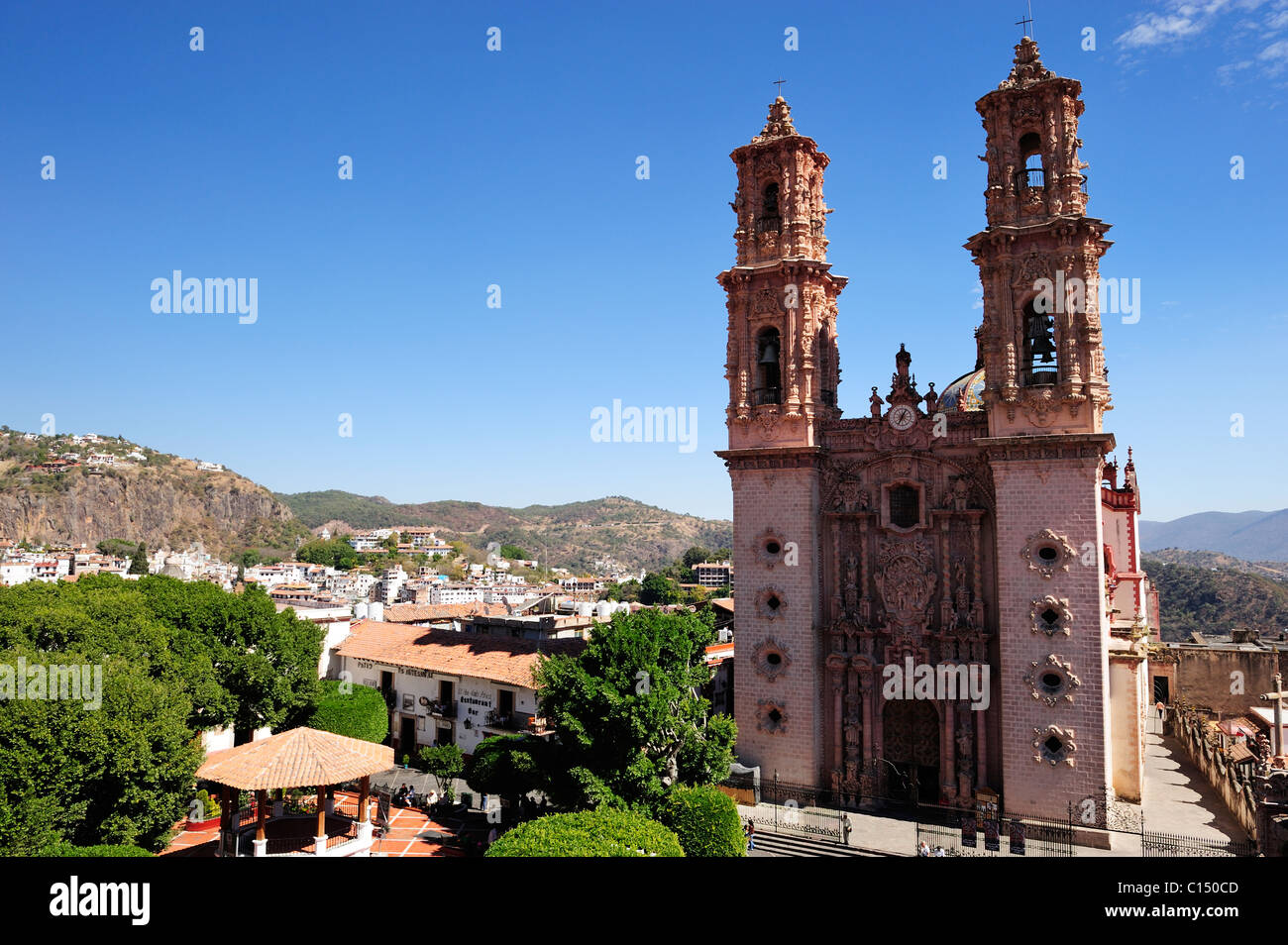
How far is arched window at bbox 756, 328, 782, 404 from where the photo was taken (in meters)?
32.3

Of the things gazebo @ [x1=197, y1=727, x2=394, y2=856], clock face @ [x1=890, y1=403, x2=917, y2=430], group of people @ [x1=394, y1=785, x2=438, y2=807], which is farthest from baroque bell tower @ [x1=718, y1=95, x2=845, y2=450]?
group of people @ [x1=394, y1=785, x2=438, y2=807]

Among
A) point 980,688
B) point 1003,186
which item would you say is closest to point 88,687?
point 980,688

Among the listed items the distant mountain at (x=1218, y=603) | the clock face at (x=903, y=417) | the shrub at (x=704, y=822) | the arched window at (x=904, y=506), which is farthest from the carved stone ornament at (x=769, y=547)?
the distant mountain at (x=1218, y=603)

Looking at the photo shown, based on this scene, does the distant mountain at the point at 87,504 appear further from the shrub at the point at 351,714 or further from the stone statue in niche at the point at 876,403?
the stone statue in niche at the point at 876,403

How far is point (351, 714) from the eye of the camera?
111 ft

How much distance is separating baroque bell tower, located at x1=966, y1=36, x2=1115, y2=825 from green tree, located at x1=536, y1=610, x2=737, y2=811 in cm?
1016

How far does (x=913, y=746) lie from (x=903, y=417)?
39.6 ft

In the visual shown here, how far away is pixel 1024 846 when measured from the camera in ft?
81.1

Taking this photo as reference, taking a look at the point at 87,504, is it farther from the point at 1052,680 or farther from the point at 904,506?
the point at 1052,680

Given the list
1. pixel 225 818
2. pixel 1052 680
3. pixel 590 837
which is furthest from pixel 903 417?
pixel 225 818

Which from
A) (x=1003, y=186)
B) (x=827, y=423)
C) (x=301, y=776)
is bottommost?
(x=301, y=776)

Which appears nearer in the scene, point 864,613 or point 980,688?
point 980,688
